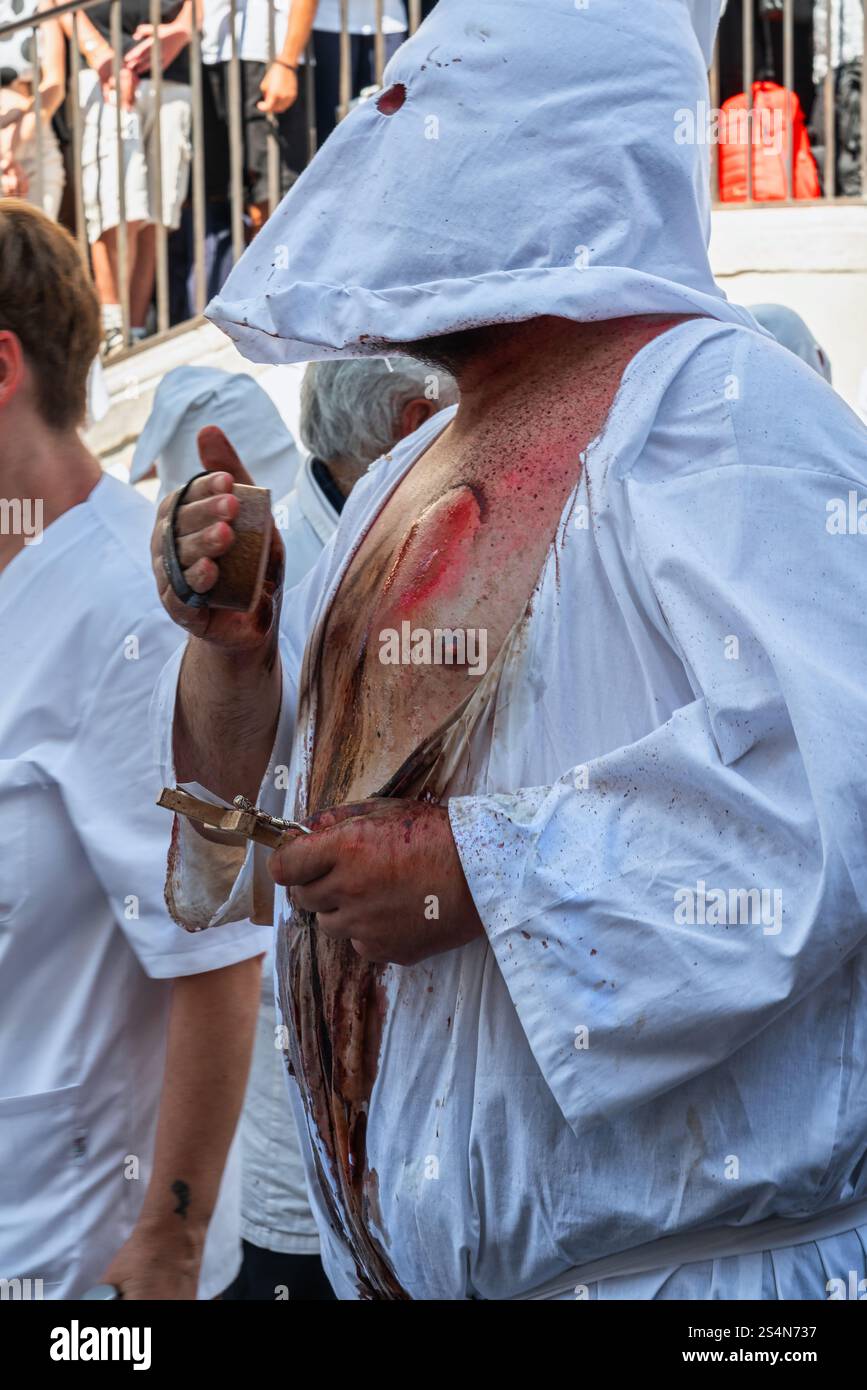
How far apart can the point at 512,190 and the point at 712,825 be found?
2.21ft

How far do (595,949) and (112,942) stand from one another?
1.01m

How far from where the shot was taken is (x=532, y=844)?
147 centimetres

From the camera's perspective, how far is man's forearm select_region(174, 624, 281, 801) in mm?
1932

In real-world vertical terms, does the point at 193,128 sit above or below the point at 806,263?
above

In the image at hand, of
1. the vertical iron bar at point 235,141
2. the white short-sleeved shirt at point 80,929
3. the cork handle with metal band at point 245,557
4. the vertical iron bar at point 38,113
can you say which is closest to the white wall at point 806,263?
the vertical iron bar at point 235,141

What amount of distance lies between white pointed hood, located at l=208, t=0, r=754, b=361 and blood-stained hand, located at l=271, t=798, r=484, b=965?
0.49 meters

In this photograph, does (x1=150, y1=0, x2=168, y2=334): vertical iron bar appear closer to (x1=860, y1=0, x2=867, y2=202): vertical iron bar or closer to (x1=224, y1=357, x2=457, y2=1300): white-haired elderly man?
(x1=860, y1=0, x2=867, y2=202): vertical iron bar

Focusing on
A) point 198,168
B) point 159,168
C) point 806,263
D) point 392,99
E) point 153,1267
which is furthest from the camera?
point 159,168

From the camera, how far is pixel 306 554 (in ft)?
11.5

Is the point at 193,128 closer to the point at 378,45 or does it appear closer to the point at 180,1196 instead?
the point at 378,45

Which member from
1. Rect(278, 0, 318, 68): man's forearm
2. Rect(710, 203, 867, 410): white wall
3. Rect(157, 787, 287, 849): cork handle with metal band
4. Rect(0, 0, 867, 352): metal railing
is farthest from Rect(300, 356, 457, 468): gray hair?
Rect(278, 0, 318, 68): man's forearm

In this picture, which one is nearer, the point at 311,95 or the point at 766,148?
the point at 766,148

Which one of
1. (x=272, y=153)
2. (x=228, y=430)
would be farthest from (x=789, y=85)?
(x=228, y=430)

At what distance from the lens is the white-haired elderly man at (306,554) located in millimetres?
3307
